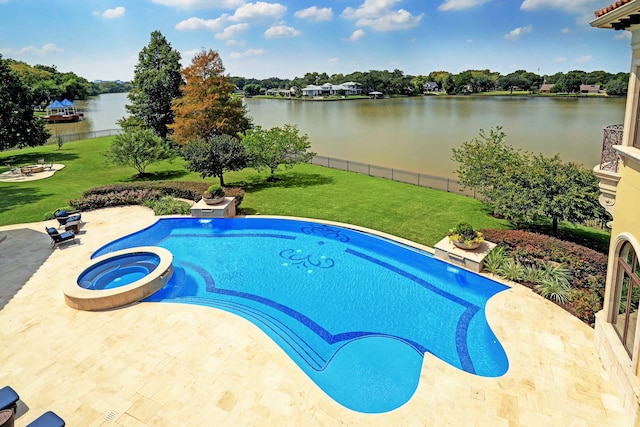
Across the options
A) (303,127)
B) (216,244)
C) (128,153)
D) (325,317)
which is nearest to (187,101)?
(128,153)

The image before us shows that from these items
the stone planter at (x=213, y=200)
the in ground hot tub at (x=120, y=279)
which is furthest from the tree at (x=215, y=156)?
the in ground hot tub at (x=120, y=279)

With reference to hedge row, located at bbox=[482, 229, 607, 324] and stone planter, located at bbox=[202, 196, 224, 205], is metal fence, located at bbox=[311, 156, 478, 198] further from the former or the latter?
stone planter, located at bbox=[202, 196, 224, 205]

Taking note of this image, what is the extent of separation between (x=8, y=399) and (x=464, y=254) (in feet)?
39.6

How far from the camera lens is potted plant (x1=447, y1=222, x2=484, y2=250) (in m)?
13.2

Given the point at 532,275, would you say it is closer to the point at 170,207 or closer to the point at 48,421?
the point at 48,421

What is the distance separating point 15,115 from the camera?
30312 mm

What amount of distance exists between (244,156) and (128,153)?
831cm

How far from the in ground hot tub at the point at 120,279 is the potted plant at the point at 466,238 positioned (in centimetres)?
950

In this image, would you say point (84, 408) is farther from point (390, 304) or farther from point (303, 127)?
point (303, 127)

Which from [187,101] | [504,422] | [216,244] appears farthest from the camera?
[187,101]

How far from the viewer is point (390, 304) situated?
1125 cm

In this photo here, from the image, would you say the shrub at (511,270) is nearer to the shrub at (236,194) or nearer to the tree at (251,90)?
the shrub at (236,194)

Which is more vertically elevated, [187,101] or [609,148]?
[187,101]

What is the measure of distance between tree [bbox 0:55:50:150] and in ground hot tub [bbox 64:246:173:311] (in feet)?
82.1
